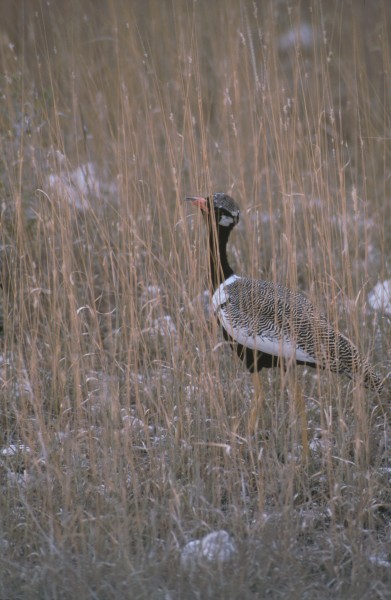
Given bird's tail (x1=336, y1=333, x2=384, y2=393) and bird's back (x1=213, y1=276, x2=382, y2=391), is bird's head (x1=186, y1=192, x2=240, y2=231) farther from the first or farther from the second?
bird's tail (x1=336, y1=333, x2=384, y2=393)

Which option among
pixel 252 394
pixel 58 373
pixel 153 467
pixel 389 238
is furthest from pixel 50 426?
pixel 389 238

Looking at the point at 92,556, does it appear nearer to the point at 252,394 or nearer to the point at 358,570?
the point at 358,570

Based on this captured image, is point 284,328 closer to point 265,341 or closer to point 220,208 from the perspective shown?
point 265,341

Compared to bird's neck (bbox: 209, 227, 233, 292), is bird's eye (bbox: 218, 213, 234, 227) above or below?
above

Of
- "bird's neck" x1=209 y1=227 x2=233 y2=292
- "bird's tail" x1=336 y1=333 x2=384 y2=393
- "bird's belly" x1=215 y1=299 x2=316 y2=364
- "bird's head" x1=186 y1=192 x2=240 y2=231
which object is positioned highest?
"bird's head" x1=186 y1=192 x2=240 y2=231

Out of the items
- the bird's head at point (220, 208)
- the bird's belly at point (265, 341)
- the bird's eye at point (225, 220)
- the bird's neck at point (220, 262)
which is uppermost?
the bird's head at point (220, 208)

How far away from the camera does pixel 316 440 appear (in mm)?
2928

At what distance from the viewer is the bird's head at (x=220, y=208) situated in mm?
3129

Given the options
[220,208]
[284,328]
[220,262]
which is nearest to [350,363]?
[284,328]

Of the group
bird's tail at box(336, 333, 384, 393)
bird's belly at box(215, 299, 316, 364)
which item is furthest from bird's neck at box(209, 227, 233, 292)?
bird's tail at box(336, 333, 384, 393)

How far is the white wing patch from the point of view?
2.89 m

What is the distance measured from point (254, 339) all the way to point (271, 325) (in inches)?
5.6

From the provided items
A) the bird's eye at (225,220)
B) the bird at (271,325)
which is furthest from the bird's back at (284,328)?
the bird's eye at (225,220)

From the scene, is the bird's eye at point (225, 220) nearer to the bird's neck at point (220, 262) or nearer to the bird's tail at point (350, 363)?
the bird's neck at point (220, 262)
